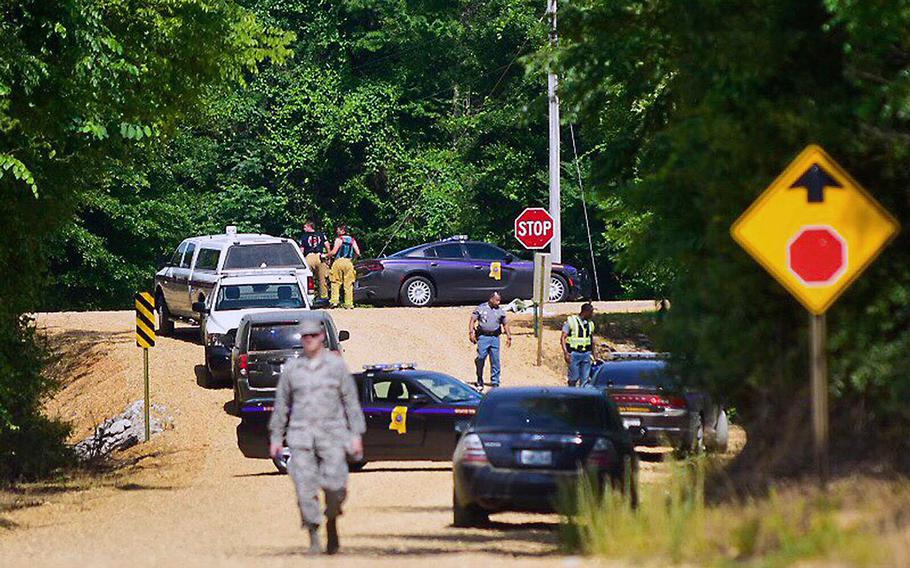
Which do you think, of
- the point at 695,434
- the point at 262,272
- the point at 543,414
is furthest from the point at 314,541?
the point at 262,272

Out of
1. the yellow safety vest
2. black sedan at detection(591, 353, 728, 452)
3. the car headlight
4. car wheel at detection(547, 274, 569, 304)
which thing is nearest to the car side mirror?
black sedan at detection(591, 353, 728, 452)

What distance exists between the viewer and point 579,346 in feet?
92.2

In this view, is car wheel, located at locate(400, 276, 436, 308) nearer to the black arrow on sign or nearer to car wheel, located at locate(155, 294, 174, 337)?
car wheel, located at locate(155, 294, 174, 337)

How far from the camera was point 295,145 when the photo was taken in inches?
2341

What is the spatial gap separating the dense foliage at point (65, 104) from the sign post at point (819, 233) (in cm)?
945

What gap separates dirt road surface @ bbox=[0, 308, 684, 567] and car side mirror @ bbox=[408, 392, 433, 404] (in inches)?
37.2

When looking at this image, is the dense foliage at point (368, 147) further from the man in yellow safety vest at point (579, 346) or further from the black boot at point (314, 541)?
the black boot at point (314, 541)

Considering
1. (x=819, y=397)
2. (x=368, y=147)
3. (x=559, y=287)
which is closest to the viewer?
(x=819, y=397)

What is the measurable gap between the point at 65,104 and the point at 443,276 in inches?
874

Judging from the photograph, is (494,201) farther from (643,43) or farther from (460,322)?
(643,43)

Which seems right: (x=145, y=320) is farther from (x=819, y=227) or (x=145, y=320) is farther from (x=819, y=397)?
(x=819, y=397)

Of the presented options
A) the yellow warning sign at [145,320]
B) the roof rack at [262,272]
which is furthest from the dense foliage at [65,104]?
the roof rack at [262,272]

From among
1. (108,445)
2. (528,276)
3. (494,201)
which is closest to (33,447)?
(108,445)

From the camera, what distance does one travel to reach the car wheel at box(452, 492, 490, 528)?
1608 centimetres
